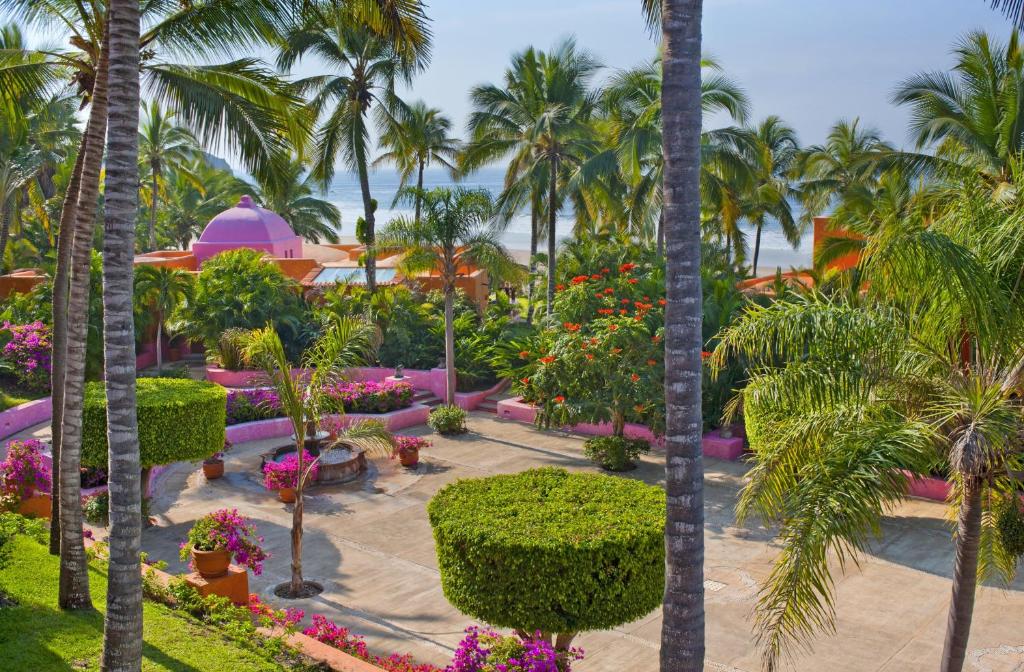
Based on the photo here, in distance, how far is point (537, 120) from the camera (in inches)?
915

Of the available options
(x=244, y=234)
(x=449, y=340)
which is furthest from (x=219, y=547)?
(x=244, y=234)

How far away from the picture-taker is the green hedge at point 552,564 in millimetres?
8344

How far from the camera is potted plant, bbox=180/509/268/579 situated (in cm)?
1062

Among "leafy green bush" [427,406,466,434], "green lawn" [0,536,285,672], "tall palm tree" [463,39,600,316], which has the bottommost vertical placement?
"green lawn" [0,536,285,672]

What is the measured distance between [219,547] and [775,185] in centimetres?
3248

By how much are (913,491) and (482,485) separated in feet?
30.6

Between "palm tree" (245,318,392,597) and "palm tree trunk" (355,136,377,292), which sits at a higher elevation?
"palm tree trunk" (355,136,377,292)

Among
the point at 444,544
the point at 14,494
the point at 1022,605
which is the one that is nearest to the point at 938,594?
the point at 1022,605

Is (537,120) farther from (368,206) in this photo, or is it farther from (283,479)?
(283,479)

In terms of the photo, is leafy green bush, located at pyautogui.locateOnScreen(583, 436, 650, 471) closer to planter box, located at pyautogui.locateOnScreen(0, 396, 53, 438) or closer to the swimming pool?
planter box, located at pyautogui.locateOnScreen(0, 396, 53, 438)

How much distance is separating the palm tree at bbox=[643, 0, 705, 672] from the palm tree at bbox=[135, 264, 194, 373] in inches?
767

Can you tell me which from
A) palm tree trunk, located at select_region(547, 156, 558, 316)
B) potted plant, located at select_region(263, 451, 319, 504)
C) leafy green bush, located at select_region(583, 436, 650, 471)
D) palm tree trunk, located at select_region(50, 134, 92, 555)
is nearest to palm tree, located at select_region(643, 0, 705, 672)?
palm tree trunk, located at select_region(50, 134, 92, 555)

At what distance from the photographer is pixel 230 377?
23516 mm

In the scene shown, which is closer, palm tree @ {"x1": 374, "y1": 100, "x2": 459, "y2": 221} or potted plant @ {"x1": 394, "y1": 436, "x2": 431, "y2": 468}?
potted plant @ {"x1": 394, "y1": 436, "x2": 431, "y2": 468}
